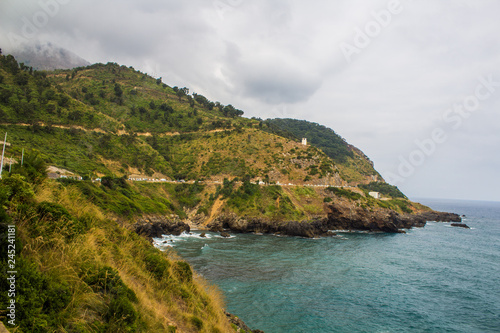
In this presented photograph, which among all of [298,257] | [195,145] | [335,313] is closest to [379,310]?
[335,313]

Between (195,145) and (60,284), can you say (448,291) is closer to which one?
(60,284)

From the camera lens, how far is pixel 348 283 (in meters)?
23.5

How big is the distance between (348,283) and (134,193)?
3441 centimetres

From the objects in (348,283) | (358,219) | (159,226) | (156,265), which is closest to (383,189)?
(358,219)

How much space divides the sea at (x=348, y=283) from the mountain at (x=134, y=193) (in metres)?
7.16

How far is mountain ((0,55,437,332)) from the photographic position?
213 inches

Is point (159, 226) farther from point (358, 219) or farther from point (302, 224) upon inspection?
point (358, 219)

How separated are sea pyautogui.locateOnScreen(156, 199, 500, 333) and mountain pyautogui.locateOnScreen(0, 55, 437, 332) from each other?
7161 millimetres

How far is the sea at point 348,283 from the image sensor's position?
16.9m

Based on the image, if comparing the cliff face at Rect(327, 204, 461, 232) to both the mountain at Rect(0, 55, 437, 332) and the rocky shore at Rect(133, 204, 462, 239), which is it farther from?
the mountain at Rect(0, 55, 437, 332)

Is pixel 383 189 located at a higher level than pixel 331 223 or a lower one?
higher

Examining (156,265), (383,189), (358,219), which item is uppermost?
(383,189)

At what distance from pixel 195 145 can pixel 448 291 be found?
6710 centimetres

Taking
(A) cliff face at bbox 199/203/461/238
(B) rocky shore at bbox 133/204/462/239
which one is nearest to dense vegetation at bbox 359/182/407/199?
(A) cliff face at bbox 199/203/461/238
